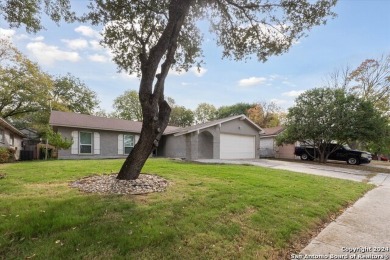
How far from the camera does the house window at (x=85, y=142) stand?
18016 mm

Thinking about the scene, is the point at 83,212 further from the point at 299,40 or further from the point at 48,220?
the point at 299,40

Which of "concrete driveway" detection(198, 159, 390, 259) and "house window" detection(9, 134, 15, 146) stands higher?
"house window" detection(9, 134, 15, 146)

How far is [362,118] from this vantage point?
Result: 17.5 m

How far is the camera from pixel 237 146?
20969 millimetres

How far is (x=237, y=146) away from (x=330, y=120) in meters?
7.38

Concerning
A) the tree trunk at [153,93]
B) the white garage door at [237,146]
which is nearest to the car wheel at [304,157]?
the white garage door at [237,146]

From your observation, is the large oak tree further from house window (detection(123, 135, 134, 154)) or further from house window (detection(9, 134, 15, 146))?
house window (detection(9, 134, 15, 146))

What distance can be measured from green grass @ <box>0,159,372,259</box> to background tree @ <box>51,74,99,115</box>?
31387 millimetres

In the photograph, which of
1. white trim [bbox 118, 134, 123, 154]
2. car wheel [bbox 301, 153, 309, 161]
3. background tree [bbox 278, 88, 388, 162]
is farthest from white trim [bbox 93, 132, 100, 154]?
car wheel [bbox 301, 153, 309, 161]

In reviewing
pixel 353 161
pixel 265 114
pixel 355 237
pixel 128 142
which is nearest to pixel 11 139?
pixel 128 142

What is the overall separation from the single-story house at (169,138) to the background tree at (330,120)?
3670 mm

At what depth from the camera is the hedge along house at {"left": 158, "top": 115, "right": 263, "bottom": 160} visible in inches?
720

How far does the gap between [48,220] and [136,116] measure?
4200 cm

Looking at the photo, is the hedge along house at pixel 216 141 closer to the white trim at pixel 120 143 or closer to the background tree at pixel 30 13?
the white trim at pixel 120 143
